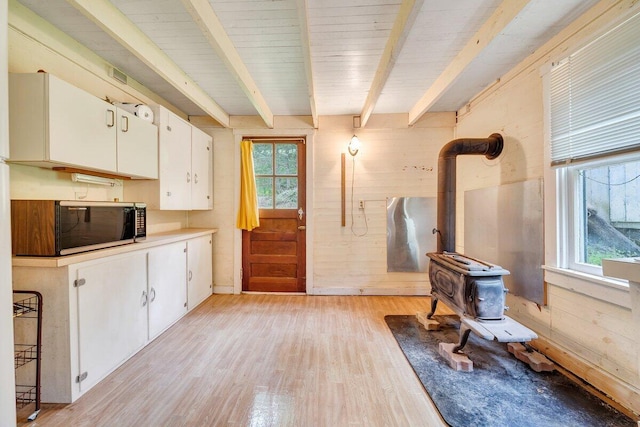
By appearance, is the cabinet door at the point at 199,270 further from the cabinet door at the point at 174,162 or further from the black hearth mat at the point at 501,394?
the black hearth mat at the point at 501,394

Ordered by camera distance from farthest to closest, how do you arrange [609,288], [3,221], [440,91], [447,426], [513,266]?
1. [440,91]
2. [513,266]
3. [609,288]
4. [447,426]
5. [3,221]

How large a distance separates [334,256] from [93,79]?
10.1 ft

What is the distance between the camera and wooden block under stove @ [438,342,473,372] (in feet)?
6.22

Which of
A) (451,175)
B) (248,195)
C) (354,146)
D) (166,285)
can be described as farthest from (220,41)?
(451,175)

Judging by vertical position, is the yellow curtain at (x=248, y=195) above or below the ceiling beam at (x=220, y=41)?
below

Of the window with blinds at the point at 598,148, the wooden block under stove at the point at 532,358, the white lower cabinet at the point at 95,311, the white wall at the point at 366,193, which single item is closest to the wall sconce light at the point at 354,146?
the white wall at the point at 366,193

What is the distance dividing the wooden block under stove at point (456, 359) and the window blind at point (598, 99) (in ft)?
5.35

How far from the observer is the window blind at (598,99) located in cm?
147

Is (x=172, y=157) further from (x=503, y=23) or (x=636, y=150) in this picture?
(x=636, y=150)

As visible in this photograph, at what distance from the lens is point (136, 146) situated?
2.26m

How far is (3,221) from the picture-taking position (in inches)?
44.6

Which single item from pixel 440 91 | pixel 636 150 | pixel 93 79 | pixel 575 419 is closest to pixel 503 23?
pixel 440 91

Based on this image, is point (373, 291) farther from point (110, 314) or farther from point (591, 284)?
point (110, 314)

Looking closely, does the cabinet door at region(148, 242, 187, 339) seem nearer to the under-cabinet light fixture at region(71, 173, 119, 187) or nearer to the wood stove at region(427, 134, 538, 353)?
the under-cabinet light fixture at region(71, 173, 119, 187)
